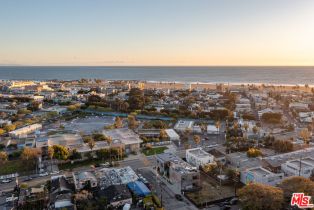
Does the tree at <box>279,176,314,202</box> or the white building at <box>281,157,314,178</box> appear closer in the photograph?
the tree at <box>279,176,314,202</box>

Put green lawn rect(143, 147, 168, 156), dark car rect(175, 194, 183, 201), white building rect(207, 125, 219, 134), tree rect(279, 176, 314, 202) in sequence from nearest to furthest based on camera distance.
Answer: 1. tree rect(279, 176, 314, 202)
2. dark car rect(175, 194, 183, 201)
3. green lawn rect(143, 147, 168, 156)
4. white building rect(207, 125, 219, 134)

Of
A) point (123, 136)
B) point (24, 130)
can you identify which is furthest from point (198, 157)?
point (24, 130)

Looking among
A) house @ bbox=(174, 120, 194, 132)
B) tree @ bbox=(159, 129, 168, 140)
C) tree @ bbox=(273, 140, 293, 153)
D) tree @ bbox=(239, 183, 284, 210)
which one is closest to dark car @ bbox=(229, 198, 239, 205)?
tree @ bbox=(239, 183, 284, 210)

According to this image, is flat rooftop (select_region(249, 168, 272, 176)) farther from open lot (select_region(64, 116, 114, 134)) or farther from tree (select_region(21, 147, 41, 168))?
open lot (select_region(64, 116, 114, 134))

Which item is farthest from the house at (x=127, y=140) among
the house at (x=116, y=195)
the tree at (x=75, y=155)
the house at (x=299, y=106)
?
the house at (x=299, y=106)

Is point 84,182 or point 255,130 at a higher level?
point 255,130

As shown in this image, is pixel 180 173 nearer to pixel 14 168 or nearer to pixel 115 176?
pixel 115 176
